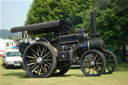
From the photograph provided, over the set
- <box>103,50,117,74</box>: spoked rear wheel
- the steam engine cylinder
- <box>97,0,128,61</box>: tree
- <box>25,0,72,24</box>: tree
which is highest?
<box>25,0,72,24</box>: tree

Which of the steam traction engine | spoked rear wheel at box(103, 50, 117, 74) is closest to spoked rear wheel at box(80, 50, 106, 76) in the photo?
the steam traction engine

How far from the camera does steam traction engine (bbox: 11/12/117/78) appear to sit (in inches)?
459

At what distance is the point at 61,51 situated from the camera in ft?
40.4

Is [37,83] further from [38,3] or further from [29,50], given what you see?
[38,3]

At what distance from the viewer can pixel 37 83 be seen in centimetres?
962

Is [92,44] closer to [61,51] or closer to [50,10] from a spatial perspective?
[61,51]

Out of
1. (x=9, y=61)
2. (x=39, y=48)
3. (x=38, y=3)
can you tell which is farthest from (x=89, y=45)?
(x=38, y=3)

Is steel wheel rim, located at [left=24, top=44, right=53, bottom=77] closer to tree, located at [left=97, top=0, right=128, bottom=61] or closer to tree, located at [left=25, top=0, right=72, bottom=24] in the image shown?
tree, located at [left=97, top=0, right=128, bottom=61]

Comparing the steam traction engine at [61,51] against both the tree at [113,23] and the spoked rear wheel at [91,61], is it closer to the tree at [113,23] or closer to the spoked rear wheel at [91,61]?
the spoked rear wheel at [91,61]

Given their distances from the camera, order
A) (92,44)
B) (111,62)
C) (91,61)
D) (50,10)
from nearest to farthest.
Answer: (91,61)
(92,44)
(111,62)
(50,10)

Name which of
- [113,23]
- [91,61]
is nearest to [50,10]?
[113,23]

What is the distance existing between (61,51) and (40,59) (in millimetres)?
1114

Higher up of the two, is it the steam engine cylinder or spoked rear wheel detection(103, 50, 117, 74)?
the steam engine cylinder

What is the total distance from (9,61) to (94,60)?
10.7m
